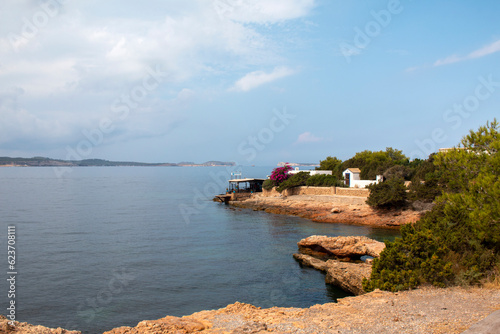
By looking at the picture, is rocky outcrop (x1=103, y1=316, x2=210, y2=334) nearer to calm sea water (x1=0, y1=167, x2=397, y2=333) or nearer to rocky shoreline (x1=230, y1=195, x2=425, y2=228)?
calm sea water (x1=0, y1=167, x2=397, y2=333)

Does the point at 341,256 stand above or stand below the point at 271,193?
below

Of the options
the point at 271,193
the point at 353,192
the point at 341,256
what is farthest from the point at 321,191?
the point at 341,256

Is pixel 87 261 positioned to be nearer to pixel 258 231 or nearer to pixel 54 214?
pixel 258 231

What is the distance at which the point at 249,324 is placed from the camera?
9.50 m

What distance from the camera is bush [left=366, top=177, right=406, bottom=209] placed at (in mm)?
37188

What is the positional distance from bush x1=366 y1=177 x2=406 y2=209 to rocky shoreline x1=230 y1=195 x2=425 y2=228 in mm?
844

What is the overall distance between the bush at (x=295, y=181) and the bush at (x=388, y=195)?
48.0ft

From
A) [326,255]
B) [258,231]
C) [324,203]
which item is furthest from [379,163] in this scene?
[326,255]

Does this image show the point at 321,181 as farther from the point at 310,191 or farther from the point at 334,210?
the point at 334,210

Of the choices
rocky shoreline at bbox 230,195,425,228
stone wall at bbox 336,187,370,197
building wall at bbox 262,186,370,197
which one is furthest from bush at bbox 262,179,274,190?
stone wall at bbox 336,187,370,197

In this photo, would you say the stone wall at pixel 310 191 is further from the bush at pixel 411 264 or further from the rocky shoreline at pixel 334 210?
the bush at pixel 411 264

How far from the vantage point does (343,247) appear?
23.0 metres

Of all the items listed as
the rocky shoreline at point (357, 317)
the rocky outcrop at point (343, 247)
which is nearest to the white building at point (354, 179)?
the rocky outcrop at point (343, 247)

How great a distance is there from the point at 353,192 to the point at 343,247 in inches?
871
